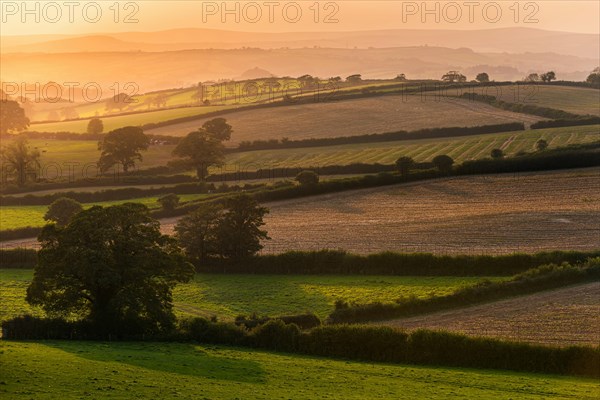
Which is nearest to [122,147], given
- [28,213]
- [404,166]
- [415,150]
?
[28,213]

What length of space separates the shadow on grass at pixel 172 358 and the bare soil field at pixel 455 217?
96.0ft

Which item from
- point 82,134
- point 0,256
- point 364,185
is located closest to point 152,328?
point 0,256

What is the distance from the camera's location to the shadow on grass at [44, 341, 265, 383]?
140ft

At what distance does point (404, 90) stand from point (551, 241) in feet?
397

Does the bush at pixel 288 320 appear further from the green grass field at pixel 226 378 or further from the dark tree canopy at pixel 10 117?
the dark tree canopy at pixel 10 117

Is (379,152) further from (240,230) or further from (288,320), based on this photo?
(288,320)

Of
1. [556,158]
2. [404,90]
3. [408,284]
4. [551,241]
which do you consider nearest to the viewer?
[408,284]

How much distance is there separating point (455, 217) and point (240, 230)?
2312 cm

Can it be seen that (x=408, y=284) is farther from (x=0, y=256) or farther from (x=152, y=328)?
(x=0, y=256)

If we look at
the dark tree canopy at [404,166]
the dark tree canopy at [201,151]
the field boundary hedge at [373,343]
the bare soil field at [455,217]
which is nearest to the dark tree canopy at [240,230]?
the bare soil field at [455,217]

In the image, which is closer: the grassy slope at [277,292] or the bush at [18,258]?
the grassy slope at [277,292]

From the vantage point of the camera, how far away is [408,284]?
6569 centimetres

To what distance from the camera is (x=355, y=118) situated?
164 meters

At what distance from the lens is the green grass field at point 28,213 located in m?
97.4
